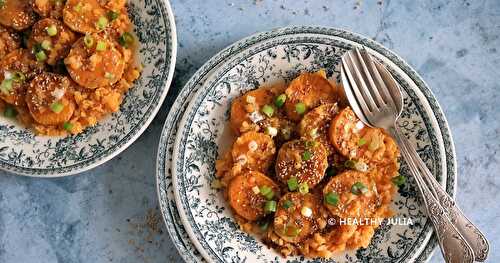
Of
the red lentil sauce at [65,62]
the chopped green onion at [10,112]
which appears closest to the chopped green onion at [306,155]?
the red lentil sauce at [65,62]

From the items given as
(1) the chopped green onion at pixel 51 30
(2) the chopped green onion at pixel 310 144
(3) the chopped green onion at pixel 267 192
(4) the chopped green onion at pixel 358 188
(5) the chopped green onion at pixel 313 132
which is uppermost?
(1) the chopped green onion at pixel 51 30

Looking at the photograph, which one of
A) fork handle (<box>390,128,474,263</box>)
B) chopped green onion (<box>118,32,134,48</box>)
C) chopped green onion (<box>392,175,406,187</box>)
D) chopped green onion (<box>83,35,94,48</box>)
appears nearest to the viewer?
fork handle (<box>390,128,474,263</box>)

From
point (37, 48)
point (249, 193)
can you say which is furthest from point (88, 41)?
point (249, 193)

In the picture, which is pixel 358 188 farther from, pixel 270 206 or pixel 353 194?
pixel 270 206

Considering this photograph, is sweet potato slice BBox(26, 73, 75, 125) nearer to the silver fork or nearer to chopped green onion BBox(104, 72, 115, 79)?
chopped green onion BBox(104, 72, 115, 79)

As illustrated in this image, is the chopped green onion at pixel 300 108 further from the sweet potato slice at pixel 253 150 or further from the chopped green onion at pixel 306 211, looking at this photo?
the chopped green onion at pixel 306 211

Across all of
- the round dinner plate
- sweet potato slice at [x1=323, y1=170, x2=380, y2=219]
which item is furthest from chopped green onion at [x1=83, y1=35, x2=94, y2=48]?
sweet potato slice at [x1=323, y1=170, x2=380, y2=219]
